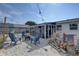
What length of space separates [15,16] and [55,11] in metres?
0.70

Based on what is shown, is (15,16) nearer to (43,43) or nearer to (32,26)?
(32,26)

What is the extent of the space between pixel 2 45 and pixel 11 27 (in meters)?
0.35

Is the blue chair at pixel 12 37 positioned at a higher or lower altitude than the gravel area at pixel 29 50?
higher

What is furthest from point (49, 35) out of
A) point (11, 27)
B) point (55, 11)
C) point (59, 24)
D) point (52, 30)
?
point (11, 27)

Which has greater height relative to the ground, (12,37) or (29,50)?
(12,37)

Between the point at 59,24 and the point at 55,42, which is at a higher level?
the point at 59,24

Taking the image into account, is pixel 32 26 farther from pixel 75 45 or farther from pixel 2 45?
pixel 75 45

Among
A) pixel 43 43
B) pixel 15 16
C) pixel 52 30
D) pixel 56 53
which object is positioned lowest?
pixel 56 53

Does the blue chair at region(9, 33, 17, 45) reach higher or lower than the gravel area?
higher

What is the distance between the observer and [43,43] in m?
2.59

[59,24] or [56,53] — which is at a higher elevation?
[59,24]

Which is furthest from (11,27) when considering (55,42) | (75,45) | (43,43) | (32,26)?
(75,45)

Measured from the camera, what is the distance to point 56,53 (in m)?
2.57

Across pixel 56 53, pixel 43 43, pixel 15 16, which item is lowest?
pixel 56 53
